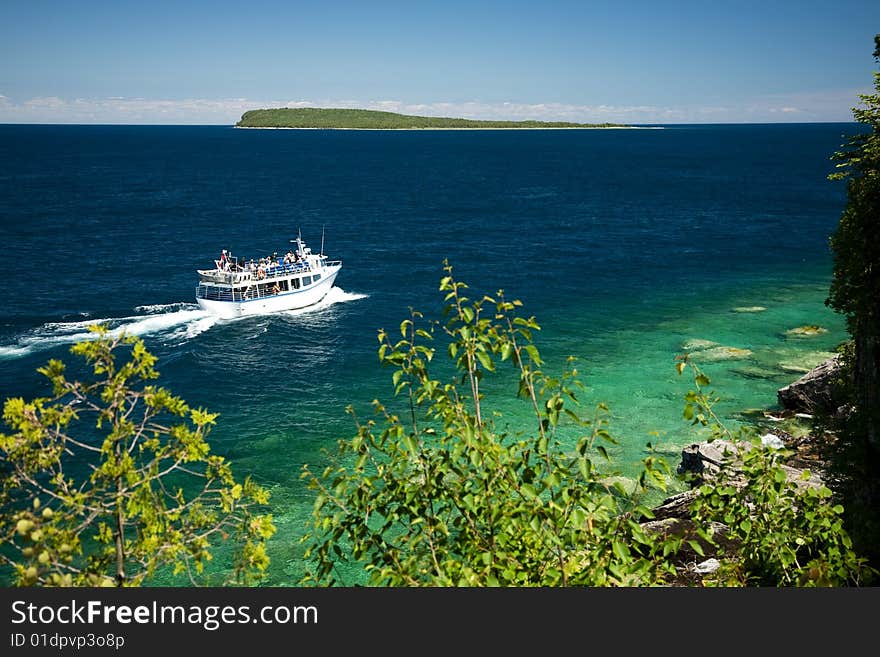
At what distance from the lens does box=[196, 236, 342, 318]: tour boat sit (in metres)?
59.4

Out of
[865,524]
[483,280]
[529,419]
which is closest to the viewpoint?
[865,524]

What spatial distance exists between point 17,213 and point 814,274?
360 ft

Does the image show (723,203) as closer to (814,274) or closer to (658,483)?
(814,274)

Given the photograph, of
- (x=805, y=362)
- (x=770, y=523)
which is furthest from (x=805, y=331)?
(x=770, y=523)

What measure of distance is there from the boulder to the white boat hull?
130ft

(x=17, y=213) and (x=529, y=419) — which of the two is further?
(x=17, y=213)

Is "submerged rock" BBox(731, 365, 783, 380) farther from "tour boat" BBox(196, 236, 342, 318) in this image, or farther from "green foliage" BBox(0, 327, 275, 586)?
"green foliage" BBox(0, 327, 275, 586)

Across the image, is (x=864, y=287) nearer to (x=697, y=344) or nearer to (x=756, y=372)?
(x=756, y=372)

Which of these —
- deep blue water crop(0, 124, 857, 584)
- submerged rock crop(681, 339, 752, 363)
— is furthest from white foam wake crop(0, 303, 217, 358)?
submerged rock crop(681, 339, 752, 363)

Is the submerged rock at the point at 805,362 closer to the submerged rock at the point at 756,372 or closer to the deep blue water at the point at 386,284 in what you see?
the deep blue water at the point at 386,284

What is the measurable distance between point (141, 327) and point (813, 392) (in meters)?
47.0

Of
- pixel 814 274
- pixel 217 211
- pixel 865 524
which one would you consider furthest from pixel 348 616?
pixel 217 211

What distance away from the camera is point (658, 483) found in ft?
28.6

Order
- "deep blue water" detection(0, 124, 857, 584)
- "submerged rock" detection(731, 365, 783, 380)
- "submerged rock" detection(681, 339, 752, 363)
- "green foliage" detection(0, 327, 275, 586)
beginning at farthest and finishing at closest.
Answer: "submerged rock" detection(681, 339, 752, 363)
"submerged rock" detection(731, 365, 783, 380)
"deep blue water" detection(0, 124, 857, 584)
"green foliage" detection(0, 327, 275, 586)
